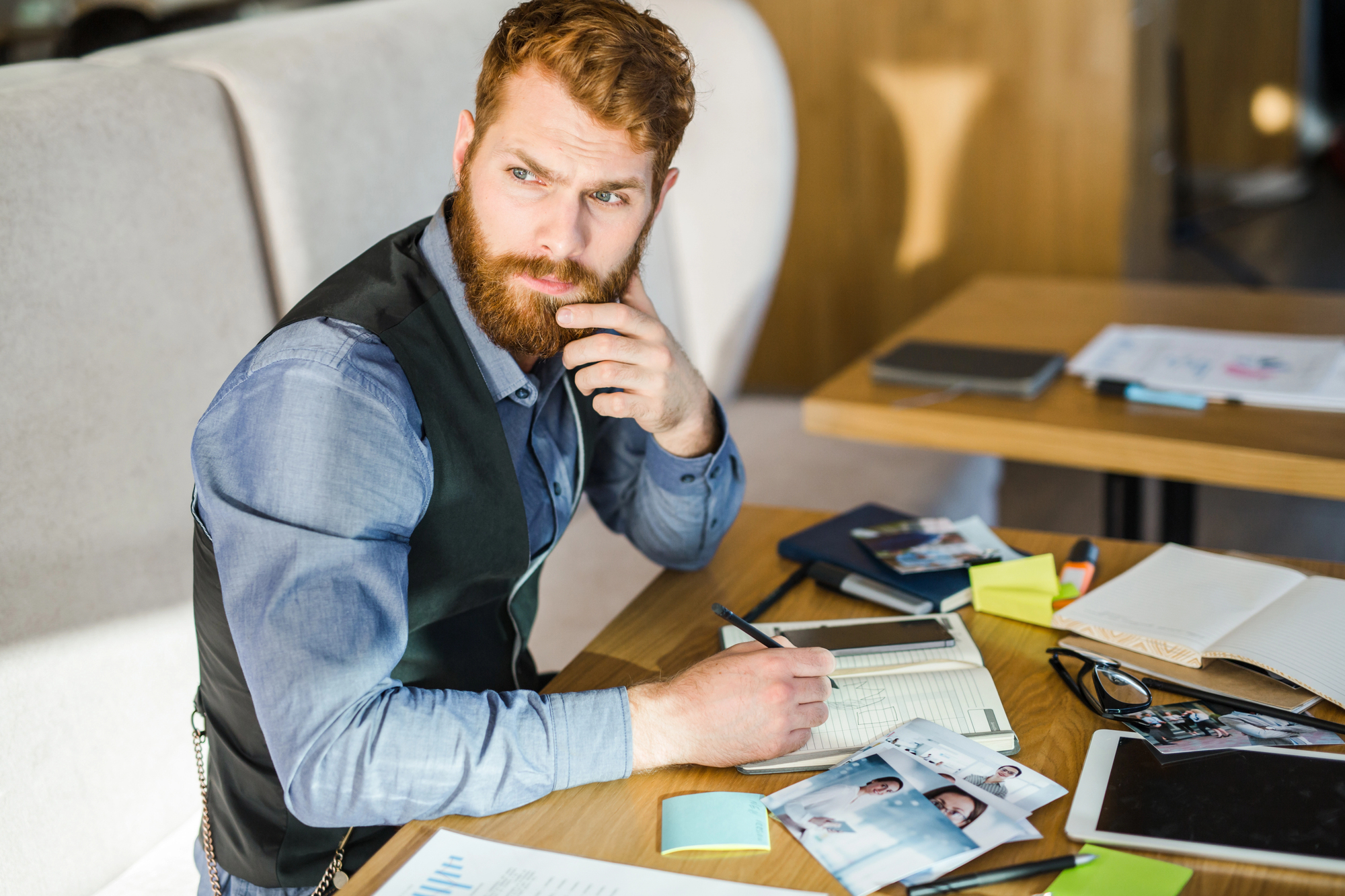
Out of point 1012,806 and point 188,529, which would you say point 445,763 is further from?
point 188,529

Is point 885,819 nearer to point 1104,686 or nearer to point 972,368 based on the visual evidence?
point 1104,686

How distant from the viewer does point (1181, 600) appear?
3.88 ft

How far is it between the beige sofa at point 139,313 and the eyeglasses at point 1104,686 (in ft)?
3.64

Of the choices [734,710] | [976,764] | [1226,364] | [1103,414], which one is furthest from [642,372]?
[1226,364]

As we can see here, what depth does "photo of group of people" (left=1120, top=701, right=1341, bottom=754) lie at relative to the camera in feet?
3.12

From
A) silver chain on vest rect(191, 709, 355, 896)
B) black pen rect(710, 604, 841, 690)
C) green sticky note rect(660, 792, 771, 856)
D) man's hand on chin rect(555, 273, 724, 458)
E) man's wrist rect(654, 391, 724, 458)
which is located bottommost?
silver chain on vest rect(191, 709, 355, 896)

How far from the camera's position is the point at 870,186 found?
3375mm

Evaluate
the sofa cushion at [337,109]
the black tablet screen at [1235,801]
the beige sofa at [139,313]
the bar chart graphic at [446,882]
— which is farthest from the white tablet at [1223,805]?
the sofa cushion at [337,109]

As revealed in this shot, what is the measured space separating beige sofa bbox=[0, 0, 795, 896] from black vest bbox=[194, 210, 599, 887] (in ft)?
1.05

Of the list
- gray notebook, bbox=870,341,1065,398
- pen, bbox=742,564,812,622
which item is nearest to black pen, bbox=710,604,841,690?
pen, bbox=742,564,812,622

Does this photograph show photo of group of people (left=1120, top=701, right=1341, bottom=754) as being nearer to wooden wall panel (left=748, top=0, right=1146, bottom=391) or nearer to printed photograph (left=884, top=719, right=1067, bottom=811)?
printed photograph (left=884, top=719, right=1067, bottom=811)

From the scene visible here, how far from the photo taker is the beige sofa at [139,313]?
136 cm

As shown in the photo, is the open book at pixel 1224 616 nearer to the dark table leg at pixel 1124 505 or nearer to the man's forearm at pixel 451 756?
the man's forearm at pixel 451 756

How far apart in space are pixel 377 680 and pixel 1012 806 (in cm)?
52
